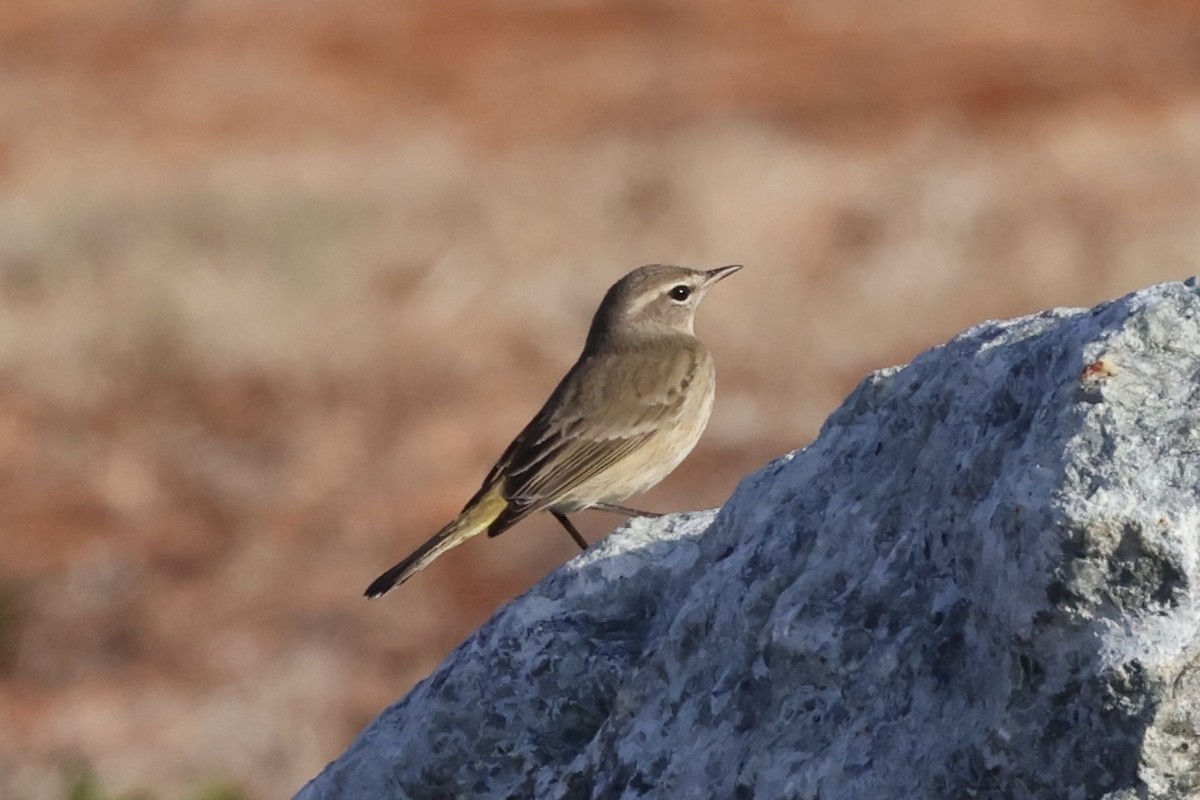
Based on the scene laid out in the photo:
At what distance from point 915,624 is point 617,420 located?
595cm

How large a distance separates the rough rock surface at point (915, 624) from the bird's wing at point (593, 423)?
4.16 meters

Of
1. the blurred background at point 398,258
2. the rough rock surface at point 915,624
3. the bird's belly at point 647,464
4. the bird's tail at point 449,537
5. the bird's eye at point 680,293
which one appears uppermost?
the blurred background at point 398,258

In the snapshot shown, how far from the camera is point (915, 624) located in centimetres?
385

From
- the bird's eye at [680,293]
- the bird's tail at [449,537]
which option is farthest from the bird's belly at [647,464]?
the bird's eye at [680,293]

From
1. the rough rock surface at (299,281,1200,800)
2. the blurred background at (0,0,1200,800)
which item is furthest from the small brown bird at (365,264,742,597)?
the blurred background at (0,0,1200,800)

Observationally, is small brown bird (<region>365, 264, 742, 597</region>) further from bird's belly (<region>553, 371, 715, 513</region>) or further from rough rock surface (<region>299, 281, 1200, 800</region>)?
rough rock surface (<region>299, 281, 1200, 800</region>)

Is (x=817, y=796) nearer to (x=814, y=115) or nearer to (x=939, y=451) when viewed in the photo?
(x=939, y=451)

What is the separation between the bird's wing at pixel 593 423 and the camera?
942 centimetres

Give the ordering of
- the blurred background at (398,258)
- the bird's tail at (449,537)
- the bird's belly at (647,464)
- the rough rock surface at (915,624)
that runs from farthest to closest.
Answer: the blurred background at (398,258) < the bird's belly at (647,464) < the bird's tail at (449,537) < the rough rock surface at (915,624)

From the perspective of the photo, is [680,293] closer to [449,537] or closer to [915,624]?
[449,537]

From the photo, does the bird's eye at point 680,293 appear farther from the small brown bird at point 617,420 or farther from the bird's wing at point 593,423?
the bird's wing at point 593,423

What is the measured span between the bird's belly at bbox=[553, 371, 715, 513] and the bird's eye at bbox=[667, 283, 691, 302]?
0.66 meters

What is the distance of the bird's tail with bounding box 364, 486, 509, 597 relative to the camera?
339 inches

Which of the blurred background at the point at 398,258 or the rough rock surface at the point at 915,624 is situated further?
the blurred background at the point at 398,258
